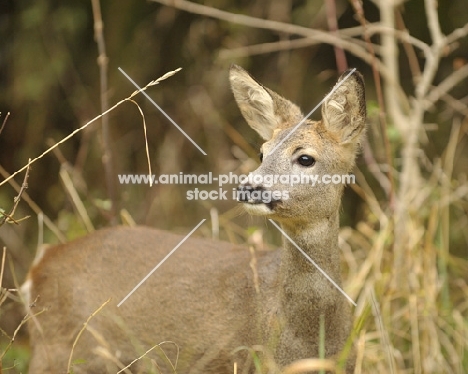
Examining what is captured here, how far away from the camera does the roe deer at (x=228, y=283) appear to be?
14.6 ft

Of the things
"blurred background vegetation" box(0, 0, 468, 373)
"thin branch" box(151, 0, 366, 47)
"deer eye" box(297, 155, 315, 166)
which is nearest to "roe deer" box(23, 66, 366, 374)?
"deer eye" box(297, 155, 315, 166)

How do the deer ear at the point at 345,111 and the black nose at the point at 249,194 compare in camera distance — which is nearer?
the black nose at the point at 249,194

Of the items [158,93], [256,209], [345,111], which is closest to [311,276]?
[256,209]

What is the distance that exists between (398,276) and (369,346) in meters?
0.61

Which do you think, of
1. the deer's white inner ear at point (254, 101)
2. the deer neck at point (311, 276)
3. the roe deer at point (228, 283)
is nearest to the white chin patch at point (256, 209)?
the roe deer at point (228, 283)

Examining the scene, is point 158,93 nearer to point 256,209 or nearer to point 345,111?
point 345,111

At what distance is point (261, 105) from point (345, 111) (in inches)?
22.9

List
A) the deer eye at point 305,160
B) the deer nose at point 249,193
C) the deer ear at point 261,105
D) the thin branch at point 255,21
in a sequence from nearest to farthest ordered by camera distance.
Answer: the deer nose at point 249,193 < the deer eye at point 305,160 < the deer ear at point 261,105 < the thin branch at point 255,21

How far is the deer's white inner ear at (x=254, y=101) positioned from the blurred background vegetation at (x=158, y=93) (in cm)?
225

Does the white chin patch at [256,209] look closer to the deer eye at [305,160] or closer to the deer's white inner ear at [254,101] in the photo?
the deer eye at [305,160]

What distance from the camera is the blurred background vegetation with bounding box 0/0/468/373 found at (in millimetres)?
7977

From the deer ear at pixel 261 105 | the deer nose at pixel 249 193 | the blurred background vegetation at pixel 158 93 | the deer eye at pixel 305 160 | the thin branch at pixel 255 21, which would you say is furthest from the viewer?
the blurred background vegetation at pixel 158 93

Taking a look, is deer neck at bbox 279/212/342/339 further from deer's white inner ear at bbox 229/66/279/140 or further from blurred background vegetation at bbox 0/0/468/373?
blurred background vegetation at bbox 0/0/468/373

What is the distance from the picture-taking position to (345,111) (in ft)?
15.1
